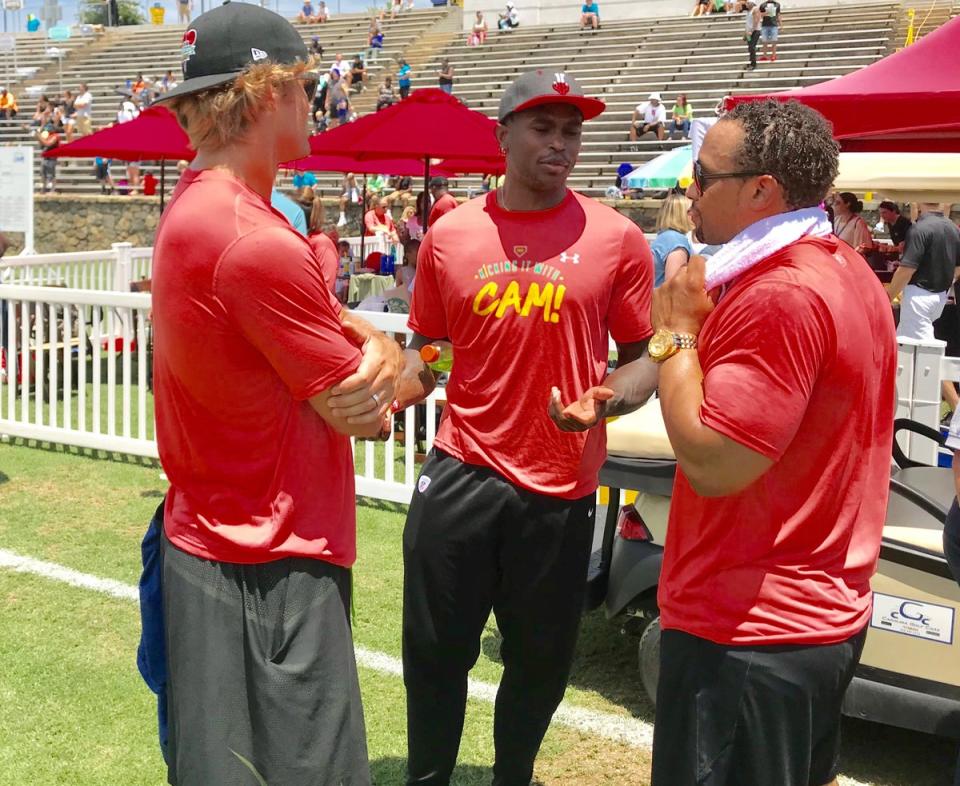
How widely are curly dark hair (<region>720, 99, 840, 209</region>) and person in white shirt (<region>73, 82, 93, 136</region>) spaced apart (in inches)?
1312

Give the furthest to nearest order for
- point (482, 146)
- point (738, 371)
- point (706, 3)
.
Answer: point (706, 3), point (482, 146), point (738, 371)

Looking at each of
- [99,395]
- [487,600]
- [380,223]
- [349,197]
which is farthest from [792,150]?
[349,197]

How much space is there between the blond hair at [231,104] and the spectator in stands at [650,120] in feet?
77.7

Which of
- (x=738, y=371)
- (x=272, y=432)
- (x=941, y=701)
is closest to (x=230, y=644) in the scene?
(x=272, y=432)

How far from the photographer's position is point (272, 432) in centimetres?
207

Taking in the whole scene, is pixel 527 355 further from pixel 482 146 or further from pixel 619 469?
pixel 482 146

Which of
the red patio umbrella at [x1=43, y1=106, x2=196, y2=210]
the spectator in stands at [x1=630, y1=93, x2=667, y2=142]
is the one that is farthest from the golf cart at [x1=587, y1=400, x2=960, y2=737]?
the spectator in stands at [x1=630, y1=93, x2=667, y2=142]

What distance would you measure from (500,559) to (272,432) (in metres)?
1.29

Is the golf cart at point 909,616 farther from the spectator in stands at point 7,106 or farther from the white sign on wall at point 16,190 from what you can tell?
the spectator in stands at point 7,106

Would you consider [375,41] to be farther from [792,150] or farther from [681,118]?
[792,150]

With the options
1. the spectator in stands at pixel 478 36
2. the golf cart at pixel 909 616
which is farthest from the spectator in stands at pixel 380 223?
the spectator in stands at pixel 478 36

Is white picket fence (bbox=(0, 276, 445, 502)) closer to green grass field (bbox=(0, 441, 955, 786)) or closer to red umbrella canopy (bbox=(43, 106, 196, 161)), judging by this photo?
green grass field (bbox=(0, 441, 955, 786))

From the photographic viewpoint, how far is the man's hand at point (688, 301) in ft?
7.28

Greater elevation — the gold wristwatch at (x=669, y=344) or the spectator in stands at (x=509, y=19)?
the spectator in stands at (x=509, y=19)
